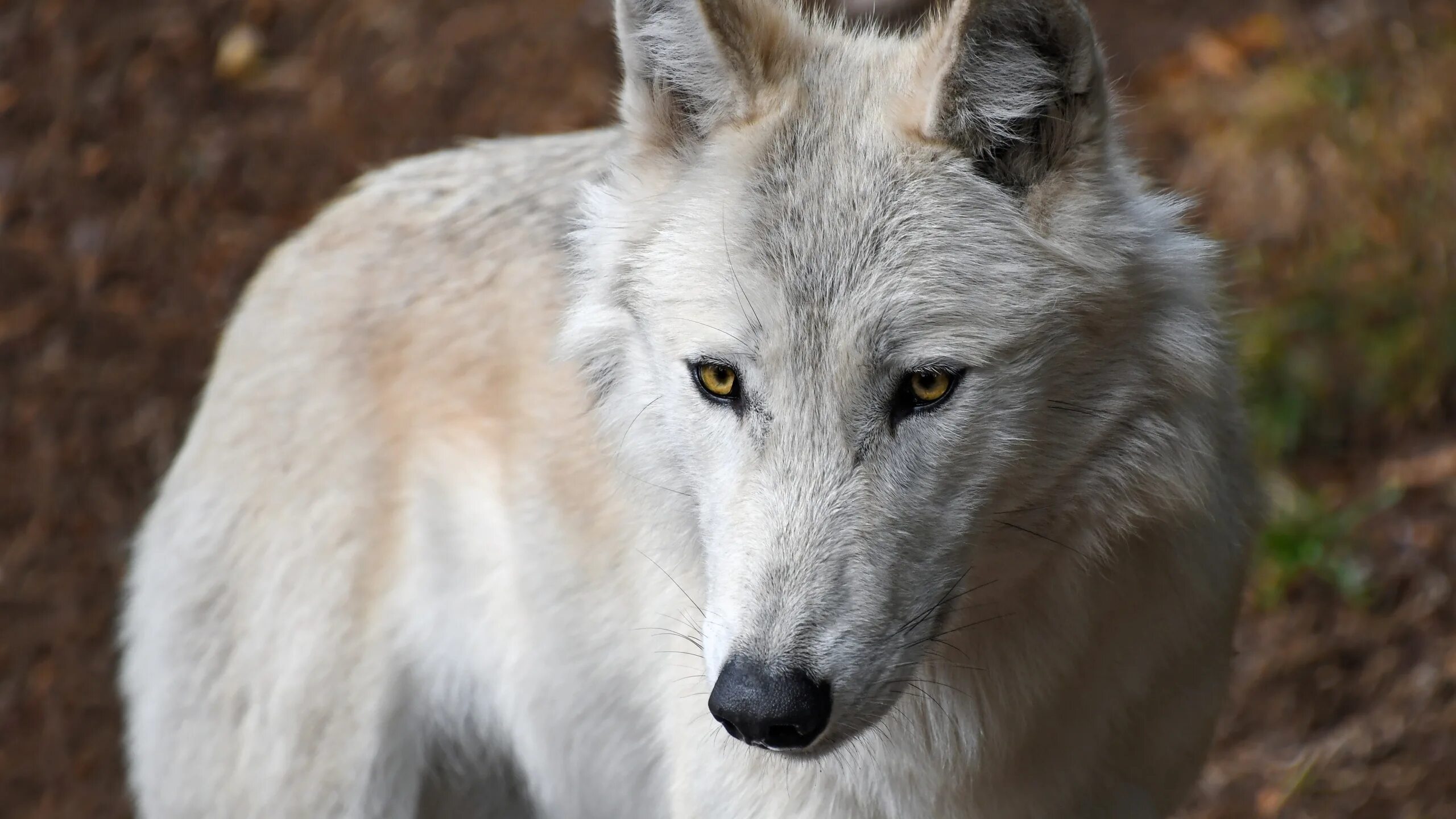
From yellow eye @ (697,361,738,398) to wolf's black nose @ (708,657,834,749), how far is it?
1.81 ft

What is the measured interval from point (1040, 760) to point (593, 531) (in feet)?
4.16

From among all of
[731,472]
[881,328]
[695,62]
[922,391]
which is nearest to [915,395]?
[922,391]

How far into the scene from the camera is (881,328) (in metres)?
2.52

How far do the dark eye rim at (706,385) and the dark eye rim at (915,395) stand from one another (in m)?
0.30

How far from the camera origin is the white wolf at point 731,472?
2.54 meters

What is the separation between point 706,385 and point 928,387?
1.42ft

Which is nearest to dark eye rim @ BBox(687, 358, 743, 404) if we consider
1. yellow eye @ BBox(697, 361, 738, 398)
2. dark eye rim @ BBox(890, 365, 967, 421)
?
yellow eye @ BBox(697, 361, 738, 398)

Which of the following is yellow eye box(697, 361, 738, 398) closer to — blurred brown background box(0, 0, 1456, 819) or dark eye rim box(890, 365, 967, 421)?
dark eye rim box(890, 365, 967, 421)

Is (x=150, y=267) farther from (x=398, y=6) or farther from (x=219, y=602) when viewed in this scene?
(x=219, y=602)

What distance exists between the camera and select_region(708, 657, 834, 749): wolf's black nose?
2305 mm

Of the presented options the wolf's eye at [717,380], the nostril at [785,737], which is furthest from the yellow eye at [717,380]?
the nostril at [785,737]

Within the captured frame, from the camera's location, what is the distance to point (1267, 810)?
5.14 metres

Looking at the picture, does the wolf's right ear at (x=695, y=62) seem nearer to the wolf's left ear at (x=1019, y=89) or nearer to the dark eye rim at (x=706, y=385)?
the wolf's left ear at (x=1019, y=89)

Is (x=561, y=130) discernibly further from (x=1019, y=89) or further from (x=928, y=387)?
(x=928, y=387)
